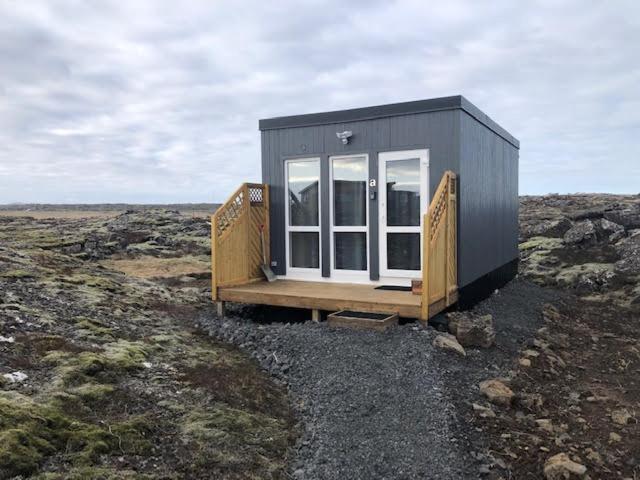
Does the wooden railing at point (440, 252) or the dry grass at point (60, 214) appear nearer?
the wooden railing at point (440, 252)

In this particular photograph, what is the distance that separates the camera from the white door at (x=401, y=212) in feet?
25.3

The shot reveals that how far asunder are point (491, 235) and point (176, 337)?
19.5 feet

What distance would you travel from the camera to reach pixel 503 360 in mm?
6195

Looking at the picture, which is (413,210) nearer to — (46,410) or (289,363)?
(289,363)

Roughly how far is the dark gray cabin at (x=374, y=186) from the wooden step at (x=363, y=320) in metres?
1.49

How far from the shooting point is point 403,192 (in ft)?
25.6

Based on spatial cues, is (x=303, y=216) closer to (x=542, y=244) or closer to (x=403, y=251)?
(x=403, y=251)

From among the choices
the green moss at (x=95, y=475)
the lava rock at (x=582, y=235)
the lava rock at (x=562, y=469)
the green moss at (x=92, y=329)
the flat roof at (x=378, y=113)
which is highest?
the flat roof at (x=378, y=113)

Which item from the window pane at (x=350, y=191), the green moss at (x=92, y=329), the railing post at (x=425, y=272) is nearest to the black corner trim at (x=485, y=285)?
the railing post at (x=425, y=272)

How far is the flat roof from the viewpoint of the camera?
7.34m

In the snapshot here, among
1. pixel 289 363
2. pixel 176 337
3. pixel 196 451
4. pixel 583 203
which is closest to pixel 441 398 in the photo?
pixel 289 363

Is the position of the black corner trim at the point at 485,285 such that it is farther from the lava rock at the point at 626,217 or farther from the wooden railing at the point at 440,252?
the lava rock at the point at 626,217

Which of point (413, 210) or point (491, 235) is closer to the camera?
point (413, 210)

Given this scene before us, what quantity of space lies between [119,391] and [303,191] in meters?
4.86
